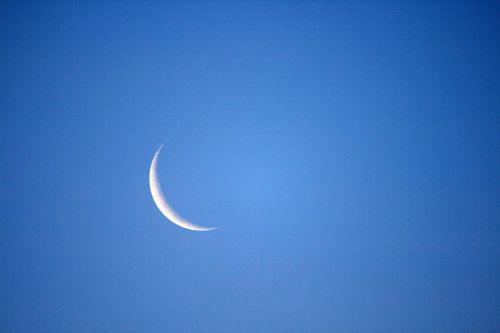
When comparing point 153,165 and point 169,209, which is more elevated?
point 153,165

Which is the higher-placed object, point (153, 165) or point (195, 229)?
point (153, 165)

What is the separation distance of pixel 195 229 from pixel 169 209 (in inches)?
49.6

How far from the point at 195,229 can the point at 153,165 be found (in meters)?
2.91

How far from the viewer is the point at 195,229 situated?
39.5 feet

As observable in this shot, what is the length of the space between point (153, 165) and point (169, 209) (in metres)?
1.75

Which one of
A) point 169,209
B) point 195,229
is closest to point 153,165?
point 169,209

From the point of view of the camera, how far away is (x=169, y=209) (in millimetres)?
11805

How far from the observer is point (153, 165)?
11617mm

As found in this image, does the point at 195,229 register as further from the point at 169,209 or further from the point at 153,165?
the point at 153,165
